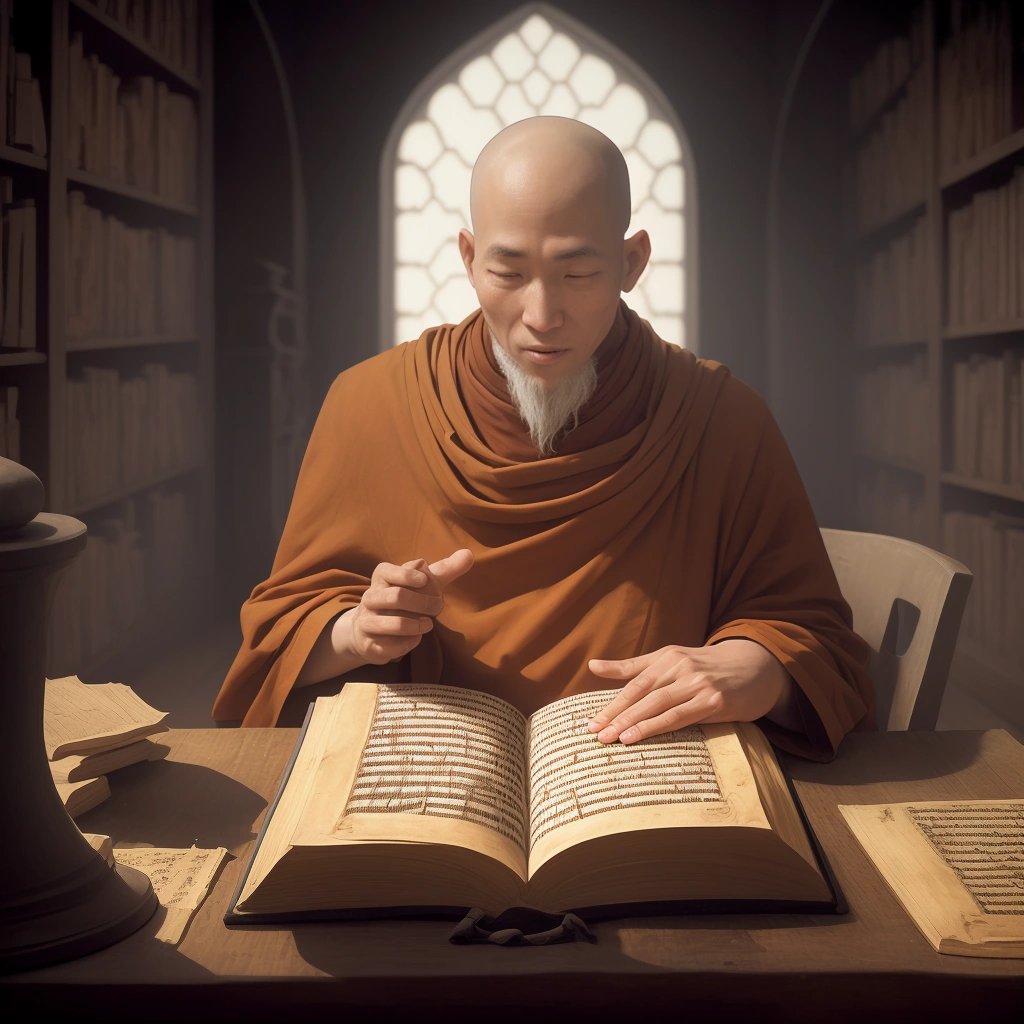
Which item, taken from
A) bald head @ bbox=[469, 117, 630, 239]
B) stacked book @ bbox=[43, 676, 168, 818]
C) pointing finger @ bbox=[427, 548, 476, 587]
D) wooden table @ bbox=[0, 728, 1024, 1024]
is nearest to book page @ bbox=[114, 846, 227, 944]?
wooden table @ bbox=[0, 728, 1024, 1024]

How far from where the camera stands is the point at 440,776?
1.09m

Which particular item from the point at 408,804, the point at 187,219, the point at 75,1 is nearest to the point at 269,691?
the point at 408,804

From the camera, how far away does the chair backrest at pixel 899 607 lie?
172 cm

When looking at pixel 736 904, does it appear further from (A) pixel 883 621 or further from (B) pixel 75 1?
(B) pixel 75 1

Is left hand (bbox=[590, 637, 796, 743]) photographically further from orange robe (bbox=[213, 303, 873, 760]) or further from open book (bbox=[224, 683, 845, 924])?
orange robe (bbox=[213, 303, 873, 760])

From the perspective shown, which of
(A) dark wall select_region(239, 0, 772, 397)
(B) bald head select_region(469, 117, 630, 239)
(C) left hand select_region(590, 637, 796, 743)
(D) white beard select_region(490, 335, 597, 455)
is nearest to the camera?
(C) left hand select_region(590, 637, 796, 743)

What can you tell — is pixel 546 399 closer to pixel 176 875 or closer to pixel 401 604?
pixel 401 604

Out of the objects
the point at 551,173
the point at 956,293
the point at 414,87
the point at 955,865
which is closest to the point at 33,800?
the point at 955,865

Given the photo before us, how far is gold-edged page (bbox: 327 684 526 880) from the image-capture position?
3.28 feet

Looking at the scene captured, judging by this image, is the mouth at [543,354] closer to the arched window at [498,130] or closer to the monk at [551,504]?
the monk at [551,504]

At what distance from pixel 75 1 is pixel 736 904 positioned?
11.7 ft

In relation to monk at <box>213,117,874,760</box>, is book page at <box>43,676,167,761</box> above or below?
below

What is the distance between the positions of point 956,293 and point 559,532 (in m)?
3.19

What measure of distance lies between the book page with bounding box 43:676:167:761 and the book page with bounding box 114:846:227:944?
0.15m
